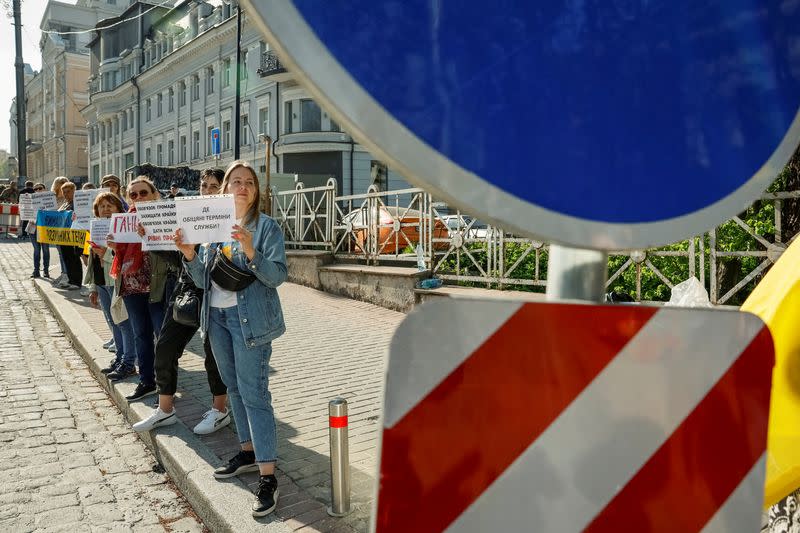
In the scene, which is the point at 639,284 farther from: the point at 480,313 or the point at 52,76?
the point at 52,76

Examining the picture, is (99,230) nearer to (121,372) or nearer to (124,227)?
(124,227)

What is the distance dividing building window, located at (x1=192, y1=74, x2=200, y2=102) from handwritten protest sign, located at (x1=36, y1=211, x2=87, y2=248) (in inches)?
1353

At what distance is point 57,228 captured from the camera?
9.50 meters

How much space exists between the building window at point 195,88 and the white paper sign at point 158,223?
4112 centimetres

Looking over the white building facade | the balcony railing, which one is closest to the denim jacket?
the white building facade

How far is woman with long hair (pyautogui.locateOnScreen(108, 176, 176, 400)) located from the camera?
5578mm

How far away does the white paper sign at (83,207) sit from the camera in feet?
25.6

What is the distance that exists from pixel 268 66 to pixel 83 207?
2861 cm

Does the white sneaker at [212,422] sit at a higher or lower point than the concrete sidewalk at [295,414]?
higher

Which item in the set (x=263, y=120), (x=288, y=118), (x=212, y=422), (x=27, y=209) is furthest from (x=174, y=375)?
(x=263, y=120)

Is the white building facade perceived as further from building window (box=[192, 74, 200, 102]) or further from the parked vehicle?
the parked vehicle

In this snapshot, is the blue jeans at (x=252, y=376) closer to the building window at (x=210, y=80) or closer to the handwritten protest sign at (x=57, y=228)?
the handwritten protest sign at (x=57, y=228)

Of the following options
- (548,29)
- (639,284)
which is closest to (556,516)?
(548,29)

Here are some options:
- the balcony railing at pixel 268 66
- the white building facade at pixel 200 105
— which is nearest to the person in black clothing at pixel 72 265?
the white building facade at pixel 200 105
